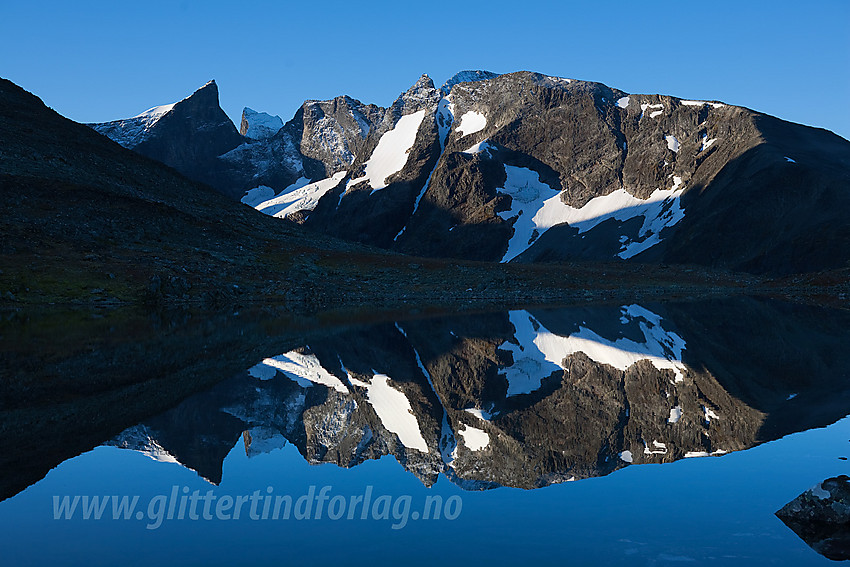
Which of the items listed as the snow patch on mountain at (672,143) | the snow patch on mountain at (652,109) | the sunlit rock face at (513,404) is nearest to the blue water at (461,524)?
the sunlit rock face at (513,404)

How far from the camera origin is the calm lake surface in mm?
8719

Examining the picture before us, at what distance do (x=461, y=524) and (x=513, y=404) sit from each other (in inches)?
309

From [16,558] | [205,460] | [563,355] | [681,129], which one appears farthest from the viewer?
[681,129]

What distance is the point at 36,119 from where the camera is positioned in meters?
89.4

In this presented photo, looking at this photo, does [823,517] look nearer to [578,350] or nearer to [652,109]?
[578,350]

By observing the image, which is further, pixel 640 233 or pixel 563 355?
pixel 640 233

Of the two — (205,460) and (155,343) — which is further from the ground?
(155,343)

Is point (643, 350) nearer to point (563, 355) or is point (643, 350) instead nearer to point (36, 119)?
point (563, 355)

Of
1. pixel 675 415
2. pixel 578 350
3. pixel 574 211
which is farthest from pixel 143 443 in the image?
pixel 574 211

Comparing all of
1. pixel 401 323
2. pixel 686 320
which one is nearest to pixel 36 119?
pixel 401 323

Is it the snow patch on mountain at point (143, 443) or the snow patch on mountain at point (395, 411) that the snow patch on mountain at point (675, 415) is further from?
the snow patch on mountain at point (143, 443)

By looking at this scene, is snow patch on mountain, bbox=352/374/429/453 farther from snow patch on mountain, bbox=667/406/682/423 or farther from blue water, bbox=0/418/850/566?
snow patch on mountain, bbox=667/406/682/423

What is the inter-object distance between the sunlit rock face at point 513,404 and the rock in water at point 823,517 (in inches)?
130

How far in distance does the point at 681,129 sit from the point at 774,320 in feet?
429
